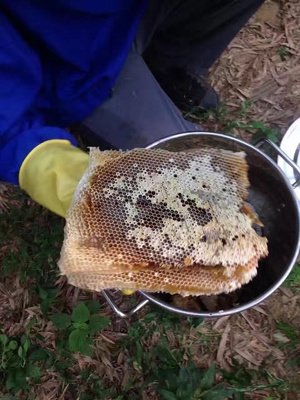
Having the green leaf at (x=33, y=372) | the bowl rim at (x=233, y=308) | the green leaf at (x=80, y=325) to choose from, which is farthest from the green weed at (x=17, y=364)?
the bowl rim at (x=233, y=308)

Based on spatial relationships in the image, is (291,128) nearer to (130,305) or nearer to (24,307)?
(130,305)

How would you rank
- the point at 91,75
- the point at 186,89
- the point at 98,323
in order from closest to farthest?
the point at 91,75
the point at 98,323
the point at 186,89

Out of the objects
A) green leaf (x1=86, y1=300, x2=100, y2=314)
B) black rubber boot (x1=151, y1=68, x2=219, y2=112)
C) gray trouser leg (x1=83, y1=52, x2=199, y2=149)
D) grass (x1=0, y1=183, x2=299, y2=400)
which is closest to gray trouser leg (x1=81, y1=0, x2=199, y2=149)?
gray trouser leg (x1=83, y1=52, x2=199, y2=149)

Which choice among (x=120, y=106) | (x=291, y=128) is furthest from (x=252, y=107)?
(x=120, y=106)

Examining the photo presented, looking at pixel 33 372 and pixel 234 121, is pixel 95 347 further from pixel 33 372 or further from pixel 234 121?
pixel 234 121

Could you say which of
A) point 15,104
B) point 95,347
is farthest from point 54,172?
point 95,347

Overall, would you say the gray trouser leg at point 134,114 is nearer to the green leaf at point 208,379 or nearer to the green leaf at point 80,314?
the green leaf at point 80,314
